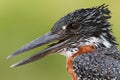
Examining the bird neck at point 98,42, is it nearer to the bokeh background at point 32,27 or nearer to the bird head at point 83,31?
the bird head at point 83,31

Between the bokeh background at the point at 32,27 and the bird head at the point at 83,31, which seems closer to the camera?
the bird head at the point at 83,31

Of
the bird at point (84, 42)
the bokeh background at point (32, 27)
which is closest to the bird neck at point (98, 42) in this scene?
the bird at point (84, 42)

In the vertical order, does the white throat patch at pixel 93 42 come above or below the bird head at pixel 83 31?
below

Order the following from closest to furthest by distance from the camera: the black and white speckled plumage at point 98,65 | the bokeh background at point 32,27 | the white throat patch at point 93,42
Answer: the black and white speckled plumage at point 98,65, the white throat patch at point 93,42, the bokeh background at point 32,27

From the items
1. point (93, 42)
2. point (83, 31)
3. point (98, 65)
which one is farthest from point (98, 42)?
point (98, 65)

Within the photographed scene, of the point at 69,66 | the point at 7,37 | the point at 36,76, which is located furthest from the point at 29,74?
the point at 69,66

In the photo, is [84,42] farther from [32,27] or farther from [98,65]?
[32,27]

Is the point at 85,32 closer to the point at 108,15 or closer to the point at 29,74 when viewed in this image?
the point at 108,15
